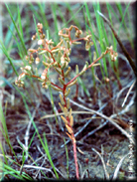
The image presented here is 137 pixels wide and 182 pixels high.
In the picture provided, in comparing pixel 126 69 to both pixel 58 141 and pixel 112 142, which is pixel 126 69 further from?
pixel 58 141

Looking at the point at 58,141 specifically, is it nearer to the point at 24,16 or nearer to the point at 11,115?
the point at 11,115

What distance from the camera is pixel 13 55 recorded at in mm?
1478

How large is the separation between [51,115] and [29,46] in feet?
2.24

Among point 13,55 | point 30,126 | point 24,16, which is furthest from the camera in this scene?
point 24,16

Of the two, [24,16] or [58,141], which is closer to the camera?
[58,141]

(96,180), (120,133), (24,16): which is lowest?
(96,180)

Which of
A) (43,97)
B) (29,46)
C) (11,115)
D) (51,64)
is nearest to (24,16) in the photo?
(29,46)

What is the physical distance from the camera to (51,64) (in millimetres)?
753

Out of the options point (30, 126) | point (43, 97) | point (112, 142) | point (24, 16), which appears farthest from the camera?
point (24, 16)

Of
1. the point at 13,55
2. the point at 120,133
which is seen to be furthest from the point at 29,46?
the point at 120,133

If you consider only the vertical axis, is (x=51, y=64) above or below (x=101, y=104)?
above

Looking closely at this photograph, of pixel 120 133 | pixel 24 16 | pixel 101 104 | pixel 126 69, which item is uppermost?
pixel 24 16

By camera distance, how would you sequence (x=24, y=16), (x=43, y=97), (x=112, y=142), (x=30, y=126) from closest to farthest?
(x=112, y=142)
(x=30, y=126)
(x=43, y=97)
(x=24, y=16)

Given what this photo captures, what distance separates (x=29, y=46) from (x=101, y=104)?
28.9 inches
